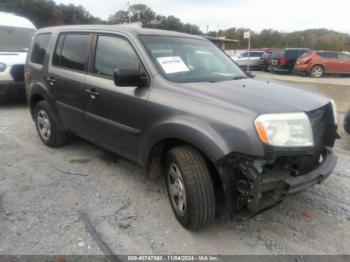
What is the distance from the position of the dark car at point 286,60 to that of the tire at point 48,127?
17174 millimetres

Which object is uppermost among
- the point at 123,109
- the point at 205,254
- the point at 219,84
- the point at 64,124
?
the point at 219,84

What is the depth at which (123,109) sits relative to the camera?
126 inches

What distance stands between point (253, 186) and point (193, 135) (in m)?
0.61

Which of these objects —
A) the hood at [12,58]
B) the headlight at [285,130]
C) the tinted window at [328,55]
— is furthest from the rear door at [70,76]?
the tinted window at [328,55]

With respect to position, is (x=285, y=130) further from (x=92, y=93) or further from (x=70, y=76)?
(x=70, y=76)

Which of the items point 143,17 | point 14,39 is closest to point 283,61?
point 14,39

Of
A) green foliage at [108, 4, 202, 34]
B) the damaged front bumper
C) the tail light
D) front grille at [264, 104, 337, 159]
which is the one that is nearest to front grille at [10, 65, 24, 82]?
the damaged front bumper

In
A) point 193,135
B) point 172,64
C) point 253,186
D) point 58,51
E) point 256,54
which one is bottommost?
point 253,186

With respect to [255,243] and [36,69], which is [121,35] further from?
[255,243]

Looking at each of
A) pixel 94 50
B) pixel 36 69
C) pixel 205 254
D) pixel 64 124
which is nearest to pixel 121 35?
pixel 94 50

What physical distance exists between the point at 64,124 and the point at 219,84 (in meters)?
2.35

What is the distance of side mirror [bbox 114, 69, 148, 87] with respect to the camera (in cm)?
282

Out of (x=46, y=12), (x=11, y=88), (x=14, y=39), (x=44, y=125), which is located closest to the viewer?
(x=44, y=125)

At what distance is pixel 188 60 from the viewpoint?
3.38 metres
